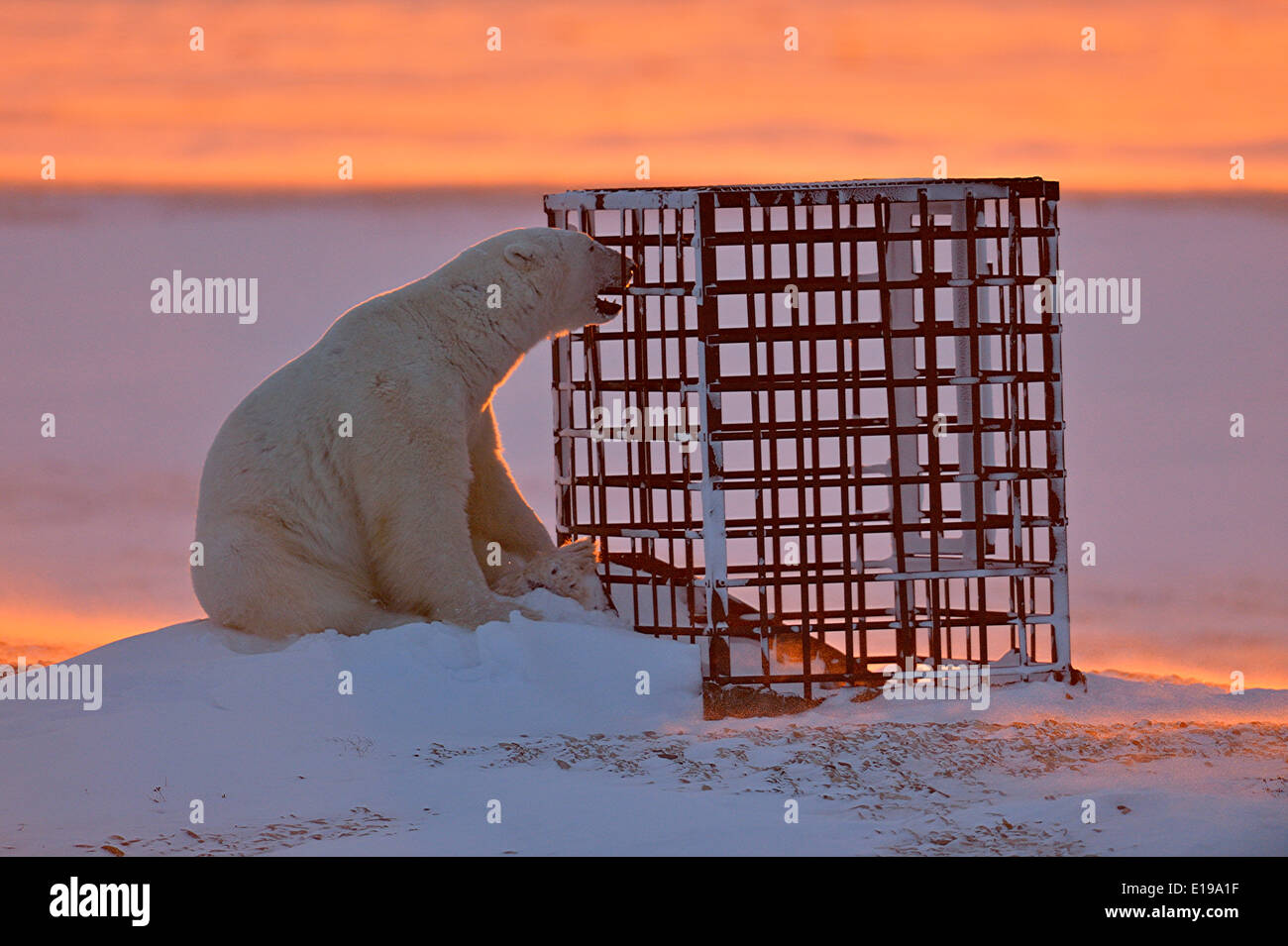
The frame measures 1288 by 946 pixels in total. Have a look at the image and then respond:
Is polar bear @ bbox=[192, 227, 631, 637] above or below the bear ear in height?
below

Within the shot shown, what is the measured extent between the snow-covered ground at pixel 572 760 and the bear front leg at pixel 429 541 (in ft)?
1.04

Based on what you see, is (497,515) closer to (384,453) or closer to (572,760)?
(384,453)

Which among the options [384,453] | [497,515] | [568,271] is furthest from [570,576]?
[568,271]

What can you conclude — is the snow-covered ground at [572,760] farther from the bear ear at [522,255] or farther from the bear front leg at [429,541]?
the bear ear at [522,255]

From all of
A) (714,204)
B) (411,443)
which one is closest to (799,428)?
→ (714,204)

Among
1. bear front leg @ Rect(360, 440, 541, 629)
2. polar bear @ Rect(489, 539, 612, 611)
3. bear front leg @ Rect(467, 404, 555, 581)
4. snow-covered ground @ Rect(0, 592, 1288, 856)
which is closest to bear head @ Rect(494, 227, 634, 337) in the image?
bear front leg @ Rect(467, 404, 555, 581)

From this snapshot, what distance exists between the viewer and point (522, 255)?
25.1ft

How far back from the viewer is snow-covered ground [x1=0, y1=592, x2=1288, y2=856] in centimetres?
459

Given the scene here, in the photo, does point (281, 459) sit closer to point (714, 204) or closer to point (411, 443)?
point (411, 443)

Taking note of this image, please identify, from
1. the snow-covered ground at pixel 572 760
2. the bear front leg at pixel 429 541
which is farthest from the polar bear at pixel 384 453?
the snow-covered ground at pixel 572 760

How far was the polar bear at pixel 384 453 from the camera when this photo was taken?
725 cm

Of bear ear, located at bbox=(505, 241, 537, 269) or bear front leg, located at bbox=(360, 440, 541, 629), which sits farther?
bear ear, located at bbox=(505, 241, 537, 269)

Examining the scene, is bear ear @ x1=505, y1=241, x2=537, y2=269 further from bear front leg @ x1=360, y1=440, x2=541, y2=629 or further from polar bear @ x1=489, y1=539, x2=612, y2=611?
polar bear @ x1=489, y1=539, x2=612, y2=611

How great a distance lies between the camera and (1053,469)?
680 cm
